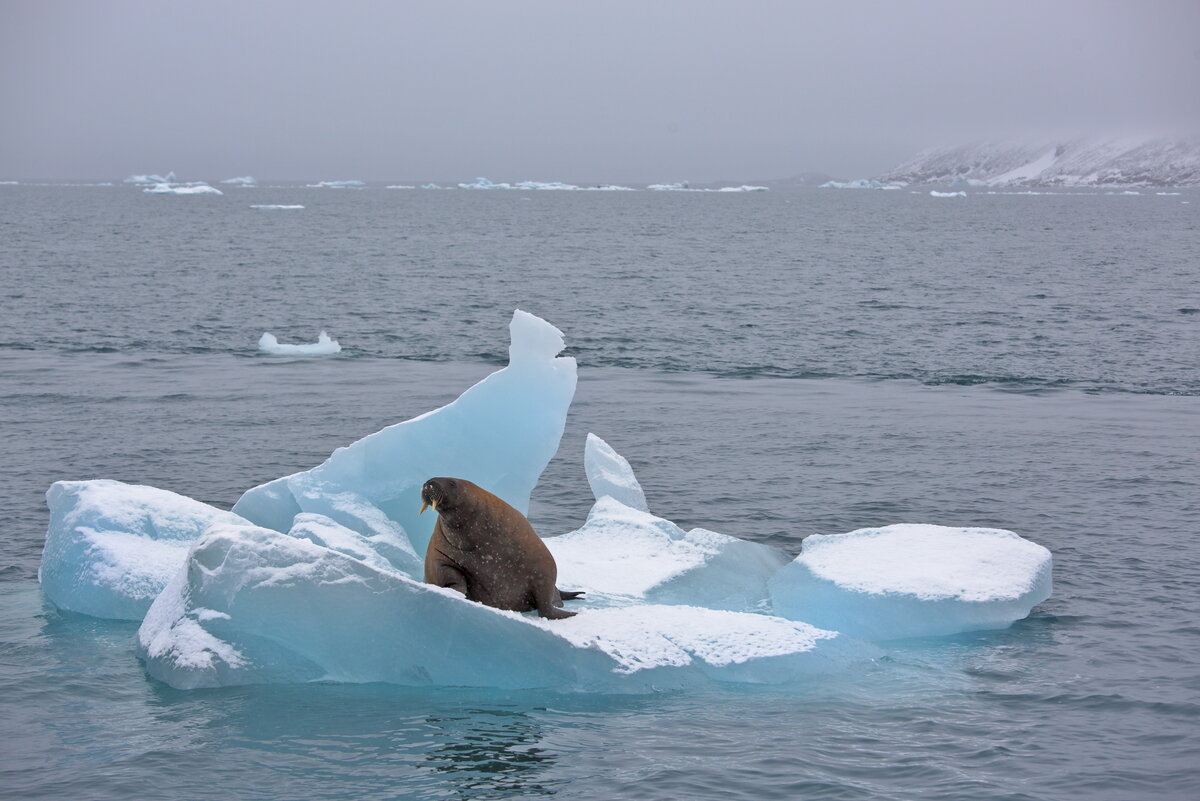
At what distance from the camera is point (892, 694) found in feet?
26.8

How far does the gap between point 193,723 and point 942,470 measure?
10.6 metres

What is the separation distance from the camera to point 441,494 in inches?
335

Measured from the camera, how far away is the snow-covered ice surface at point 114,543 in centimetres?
966

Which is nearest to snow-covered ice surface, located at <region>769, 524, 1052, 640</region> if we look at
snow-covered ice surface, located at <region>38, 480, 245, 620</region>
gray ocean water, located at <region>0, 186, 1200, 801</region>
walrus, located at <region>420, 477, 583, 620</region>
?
gray ocean water, located at <region>0, 186, 1200, 801</region>

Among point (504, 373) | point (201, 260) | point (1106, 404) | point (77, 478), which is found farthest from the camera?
point (201, 260)

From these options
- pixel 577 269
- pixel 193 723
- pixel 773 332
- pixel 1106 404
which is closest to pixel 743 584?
pixel 193 723

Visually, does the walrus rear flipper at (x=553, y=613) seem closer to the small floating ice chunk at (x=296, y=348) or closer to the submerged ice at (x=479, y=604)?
the submerged ice at (x=479, y=604)

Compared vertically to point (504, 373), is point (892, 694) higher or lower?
lower

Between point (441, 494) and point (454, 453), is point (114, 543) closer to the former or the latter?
point (454, 453)

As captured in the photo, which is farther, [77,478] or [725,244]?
[725,244]

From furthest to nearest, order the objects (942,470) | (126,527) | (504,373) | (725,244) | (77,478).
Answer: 1. (725,244)
2. (942,470)
3. (77,478)
4. (504,373)
5. (126,527)

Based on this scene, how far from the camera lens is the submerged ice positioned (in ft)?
26.3

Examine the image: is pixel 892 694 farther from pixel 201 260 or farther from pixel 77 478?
pixel 201 260

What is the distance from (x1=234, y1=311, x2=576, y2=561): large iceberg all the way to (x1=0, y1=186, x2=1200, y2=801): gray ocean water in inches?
78.6
